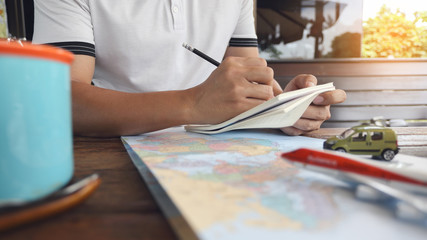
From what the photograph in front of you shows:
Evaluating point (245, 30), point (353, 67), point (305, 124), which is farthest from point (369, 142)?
point (353, 67)

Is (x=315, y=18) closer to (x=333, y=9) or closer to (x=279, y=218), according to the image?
(x=333, y=9)

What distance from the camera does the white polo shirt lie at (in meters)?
0.78

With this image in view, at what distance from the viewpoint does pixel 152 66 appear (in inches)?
37.3

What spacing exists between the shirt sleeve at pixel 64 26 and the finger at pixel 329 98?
592 mm

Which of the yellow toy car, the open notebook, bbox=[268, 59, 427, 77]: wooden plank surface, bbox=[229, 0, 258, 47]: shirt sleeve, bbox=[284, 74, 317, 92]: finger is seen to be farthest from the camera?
bbox=[268, 59, 427, 77]: wooden plank surface

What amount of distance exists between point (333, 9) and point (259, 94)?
1.97 metres

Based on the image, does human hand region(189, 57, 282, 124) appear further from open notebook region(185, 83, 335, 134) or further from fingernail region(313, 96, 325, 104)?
fingernail region(313, 96, 325, 104)

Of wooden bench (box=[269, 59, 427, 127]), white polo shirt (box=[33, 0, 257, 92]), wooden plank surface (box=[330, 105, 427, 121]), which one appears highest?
white polo shirt (box=[33, 0, 257, 92])

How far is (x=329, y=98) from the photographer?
0.63 meters

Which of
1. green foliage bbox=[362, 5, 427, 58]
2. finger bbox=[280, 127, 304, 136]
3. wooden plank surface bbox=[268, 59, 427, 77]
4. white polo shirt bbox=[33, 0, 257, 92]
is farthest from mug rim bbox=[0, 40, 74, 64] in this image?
green foliage bbox=[362, 5, 427, 58]

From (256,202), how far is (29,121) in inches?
6.3

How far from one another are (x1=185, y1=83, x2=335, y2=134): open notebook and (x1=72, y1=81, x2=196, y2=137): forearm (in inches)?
2.9

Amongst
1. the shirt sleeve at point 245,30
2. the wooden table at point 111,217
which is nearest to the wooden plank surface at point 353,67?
the shirt sleeve at point 245,30

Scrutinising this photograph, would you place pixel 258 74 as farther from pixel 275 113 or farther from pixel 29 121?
pixel 29 121
